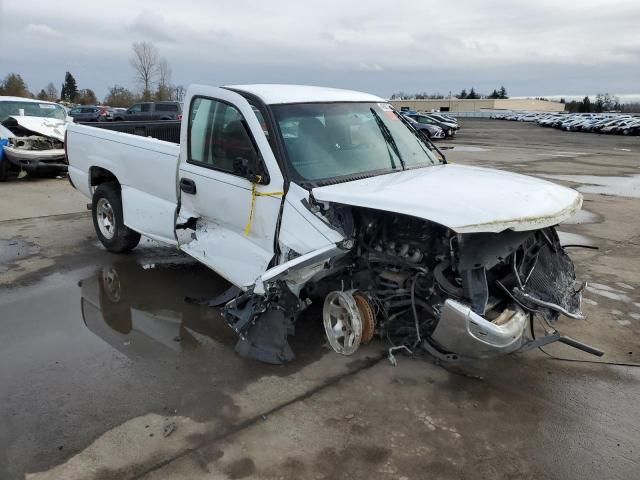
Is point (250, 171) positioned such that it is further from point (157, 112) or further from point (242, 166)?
point (157, 112)

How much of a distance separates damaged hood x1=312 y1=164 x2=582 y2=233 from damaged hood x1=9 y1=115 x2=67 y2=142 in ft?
36.0

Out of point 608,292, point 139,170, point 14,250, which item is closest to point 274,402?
point 139,170

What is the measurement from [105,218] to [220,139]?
2.82 metres

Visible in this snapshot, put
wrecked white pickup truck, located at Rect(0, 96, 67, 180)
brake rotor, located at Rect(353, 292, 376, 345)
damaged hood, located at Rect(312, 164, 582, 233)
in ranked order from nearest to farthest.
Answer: damaged hood, located at Rect(312, 164, 582, 233), brake rotor, located at Rect(353, 292, 376, 345), wrecked white pickup truck, located at Rect(0, 96, 67, 180)

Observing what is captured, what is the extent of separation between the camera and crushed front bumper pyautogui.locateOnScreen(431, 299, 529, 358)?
3.26 metres

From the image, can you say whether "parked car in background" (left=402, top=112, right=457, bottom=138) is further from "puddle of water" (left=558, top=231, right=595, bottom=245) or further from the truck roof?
the truck roof

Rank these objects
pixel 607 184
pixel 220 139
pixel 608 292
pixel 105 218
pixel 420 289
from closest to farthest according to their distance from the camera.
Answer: pixel 420 289, pixel 220 139, pixel 608 292, pixel 105 218, pixel 607 184

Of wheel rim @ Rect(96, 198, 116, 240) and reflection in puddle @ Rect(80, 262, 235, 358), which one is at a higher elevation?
wheel rim @ Rect(96, 198, 116, 240)

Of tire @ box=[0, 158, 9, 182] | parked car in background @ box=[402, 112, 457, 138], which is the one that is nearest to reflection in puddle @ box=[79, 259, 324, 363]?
tire @ box=[0, 158, 9, 182]

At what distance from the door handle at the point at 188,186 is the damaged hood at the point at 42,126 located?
9.12m

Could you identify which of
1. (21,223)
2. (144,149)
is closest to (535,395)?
(144,149)

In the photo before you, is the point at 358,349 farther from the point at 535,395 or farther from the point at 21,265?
the point at 21,265

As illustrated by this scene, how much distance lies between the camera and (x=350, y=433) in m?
3.25

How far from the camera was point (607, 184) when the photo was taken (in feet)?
45.5
